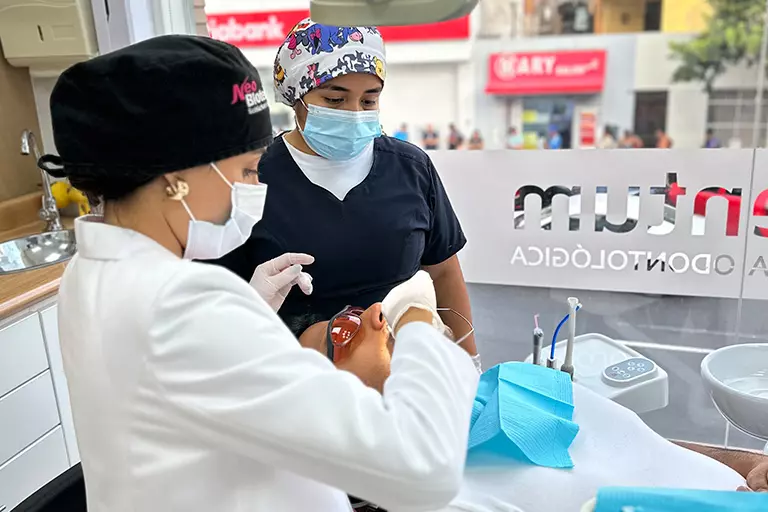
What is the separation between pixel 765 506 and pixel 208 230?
0.81 metres

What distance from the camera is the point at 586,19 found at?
6.44 m

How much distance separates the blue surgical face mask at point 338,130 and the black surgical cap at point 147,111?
2.40 ft

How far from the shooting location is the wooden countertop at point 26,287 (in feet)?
6.01

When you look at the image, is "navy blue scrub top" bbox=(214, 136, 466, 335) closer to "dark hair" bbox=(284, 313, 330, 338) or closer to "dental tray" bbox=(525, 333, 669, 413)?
"dark hair" bbox=(284, 313, 330, 338)

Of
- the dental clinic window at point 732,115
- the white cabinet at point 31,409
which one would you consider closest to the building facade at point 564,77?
the dental clinic window at point 732,115

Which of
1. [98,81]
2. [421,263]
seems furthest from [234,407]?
[421,263]

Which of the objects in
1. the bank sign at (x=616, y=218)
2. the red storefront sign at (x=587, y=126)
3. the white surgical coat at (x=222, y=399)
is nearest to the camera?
the white surgical coat at (x=222, y=399)

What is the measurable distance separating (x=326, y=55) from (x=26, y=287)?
3.97 feet

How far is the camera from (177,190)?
2.46 feet

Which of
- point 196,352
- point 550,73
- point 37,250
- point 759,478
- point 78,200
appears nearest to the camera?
point 196,352

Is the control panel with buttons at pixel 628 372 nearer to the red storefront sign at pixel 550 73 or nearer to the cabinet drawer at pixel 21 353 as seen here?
the cabinet drawer at pixel 21 353

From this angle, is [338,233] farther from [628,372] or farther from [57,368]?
[57,368]

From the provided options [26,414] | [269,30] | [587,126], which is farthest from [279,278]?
[587,126]

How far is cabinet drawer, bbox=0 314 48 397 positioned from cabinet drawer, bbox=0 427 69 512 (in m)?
0.23
